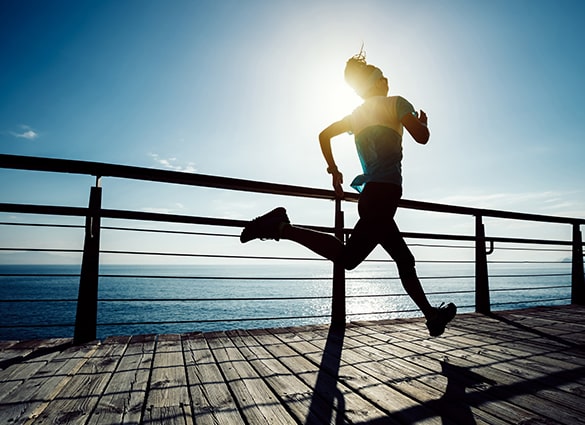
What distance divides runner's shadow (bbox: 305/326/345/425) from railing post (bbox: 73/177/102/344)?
1.49 m

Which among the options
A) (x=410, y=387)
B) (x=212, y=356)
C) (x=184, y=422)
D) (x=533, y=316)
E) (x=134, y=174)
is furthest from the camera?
(x=533, y=316)

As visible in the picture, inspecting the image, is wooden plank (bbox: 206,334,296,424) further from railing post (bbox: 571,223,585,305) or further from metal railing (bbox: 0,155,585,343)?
railing post (bbox: 571,223,585,305)

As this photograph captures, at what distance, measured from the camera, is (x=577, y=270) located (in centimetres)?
421

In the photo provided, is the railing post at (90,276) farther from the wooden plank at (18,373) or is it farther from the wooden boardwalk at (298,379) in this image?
the wooden plank at (18,373)

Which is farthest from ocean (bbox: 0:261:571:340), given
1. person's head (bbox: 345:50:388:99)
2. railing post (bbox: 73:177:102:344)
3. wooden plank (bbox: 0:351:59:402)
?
person's head (bbox: 345:50:388:99)

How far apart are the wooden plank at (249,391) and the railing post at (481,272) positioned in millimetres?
2732

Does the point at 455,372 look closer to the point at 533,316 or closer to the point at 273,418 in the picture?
the point at 273,418

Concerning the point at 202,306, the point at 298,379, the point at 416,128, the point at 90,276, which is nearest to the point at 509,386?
the point at 298,379

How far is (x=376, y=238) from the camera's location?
1.93 metres

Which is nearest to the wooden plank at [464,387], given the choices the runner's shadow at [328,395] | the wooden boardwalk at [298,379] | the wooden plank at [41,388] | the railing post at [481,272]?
the wooden boardwalk at [298,379]

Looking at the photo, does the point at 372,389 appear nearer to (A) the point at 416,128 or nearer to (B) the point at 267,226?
(B) the point at 267,226

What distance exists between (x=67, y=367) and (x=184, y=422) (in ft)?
3.09

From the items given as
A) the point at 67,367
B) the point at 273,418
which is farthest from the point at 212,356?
the point at 273,418

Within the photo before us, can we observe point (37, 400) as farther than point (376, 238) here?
No
